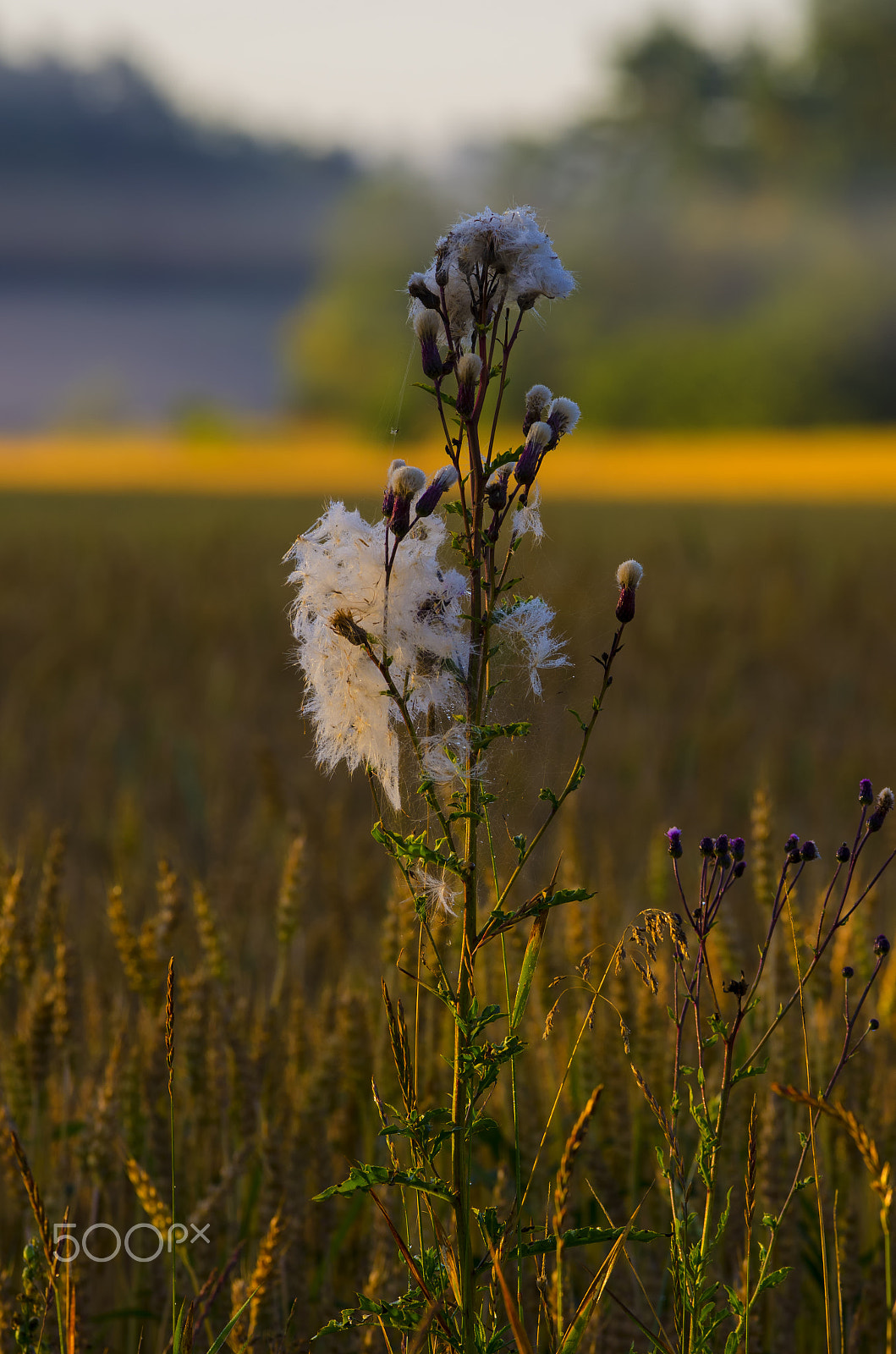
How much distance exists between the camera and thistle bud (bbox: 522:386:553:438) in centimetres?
92

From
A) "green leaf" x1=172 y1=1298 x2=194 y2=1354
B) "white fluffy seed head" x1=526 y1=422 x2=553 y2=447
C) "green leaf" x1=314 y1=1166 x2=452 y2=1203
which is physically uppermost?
"white fluffy seed head" x1=526 y1=422 x2=553 y2=447

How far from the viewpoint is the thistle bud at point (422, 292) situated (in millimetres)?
897

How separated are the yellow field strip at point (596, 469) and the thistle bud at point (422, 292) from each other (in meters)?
8.26

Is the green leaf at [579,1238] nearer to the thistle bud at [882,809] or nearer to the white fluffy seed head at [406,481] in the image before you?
the thistle bud at [882,809]

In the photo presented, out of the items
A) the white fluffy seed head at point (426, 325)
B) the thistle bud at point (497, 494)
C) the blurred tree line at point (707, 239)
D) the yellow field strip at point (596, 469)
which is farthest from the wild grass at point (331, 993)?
the blurred tree line at point (707, 239)

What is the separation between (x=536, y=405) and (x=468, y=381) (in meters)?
0.09

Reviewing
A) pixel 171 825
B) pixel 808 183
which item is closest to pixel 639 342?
pixel 808 183

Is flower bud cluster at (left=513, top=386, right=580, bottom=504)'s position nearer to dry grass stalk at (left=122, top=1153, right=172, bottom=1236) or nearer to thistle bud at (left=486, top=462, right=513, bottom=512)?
thistle bud at (left=486, top=462, right=513, bottom=512)

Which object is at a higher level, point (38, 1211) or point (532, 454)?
point (532, 454)

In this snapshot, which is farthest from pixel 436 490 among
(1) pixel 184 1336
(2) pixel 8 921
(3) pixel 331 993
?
(3) pixel 331 993

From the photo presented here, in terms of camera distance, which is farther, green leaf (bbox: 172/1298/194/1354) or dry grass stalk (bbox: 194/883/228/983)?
dry grass stalk (bbox: 194/883/228/983)

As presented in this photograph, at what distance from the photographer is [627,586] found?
0.89 meters

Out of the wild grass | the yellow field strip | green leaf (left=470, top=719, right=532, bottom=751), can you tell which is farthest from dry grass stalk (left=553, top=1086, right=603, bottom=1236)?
the yellow field strip

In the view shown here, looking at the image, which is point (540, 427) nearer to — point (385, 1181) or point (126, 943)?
point (385, 1181)
